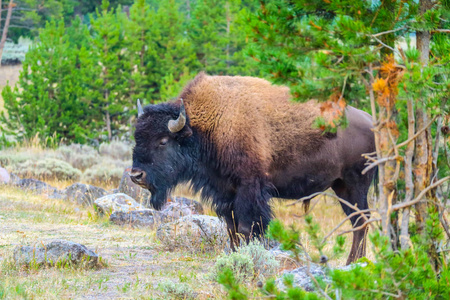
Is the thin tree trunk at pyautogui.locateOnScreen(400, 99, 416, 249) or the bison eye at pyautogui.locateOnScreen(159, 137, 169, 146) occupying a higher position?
the thin tree trunk at pyautogui.locateOnScreen(400, 99, 416, 249)

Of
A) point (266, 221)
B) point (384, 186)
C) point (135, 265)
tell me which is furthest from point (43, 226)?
point (384, 186)

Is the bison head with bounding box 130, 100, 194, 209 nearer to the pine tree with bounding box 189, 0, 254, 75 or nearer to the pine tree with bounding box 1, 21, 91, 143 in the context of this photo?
the pine tree with bounding box 1, 21, 91, 143

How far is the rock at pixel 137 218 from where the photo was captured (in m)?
9.43

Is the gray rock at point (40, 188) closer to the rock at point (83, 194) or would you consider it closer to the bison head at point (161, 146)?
the rock at point (83, 194)

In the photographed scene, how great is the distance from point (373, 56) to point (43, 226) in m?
6.93

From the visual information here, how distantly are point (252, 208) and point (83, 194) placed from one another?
6.41m

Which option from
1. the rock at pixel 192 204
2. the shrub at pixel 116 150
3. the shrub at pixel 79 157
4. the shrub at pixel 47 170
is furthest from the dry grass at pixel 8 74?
the rock at pixel 192 204

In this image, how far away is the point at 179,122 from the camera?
680cm

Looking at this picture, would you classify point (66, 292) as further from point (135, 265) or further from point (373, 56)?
point (373, 56)

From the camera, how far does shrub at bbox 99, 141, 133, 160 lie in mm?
20156

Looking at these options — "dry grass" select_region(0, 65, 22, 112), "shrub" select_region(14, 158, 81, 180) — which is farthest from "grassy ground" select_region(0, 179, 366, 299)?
"dry grass" select_region(0, 65, 22, 112)

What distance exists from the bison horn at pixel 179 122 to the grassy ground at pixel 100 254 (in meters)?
1.62

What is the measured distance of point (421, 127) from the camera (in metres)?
3.79

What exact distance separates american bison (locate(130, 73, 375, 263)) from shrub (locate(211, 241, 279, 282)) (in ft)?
2.71
